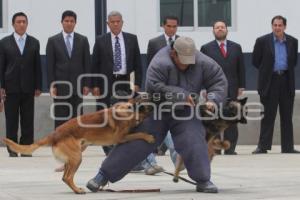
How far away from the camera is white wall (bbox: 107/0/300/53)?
17844mm

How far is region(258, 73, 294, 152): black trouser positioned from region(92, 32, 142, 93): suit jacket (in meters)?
2.34

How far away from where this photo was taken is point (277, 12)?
17.9 metres

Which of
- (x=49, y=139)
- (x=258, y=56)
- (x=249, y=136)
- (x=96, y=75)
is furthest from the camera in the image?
(x=249, y=136)

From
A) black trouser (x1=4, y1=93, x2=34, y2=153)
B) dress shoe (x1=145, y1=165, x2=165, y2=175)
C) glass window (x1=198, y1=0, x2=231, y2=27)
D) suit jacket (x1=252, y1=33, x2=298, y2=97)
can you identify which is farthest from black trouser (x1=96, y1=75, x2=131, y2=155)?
glass window (x1=198, y1=0, x2=231, y2=27)

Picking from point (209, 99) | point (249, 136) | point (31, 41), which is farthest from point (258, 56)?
point (209, 99)

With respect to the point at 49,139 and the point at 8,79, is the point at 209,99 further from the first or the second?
the point at 8,79

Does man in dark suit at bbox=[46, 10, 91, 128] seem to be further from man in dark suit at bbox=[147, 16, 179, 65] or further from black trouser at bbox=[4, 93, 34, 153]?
man in dark suit at bbox=[147, 16, 179, 65]

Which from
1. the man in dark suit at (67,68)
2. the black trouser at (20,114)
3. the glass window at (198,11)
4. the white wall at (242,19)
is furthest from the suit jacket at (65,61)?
the glass window at (198,11)

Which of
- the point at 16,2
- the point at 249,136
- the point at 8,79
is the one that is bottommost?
the point at 249,136

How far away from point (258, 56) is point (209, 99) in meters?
5.56

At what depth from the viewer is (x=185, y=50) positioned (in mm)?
10281

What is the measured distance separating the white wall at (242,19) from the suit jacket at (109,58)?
305 cm

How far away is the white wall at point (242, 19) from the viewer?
17.8 m

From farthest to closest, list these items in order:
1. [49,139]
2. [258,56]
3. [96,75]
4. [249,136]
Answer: [249,136]
[258,56]
[96,75]
[49,139]
